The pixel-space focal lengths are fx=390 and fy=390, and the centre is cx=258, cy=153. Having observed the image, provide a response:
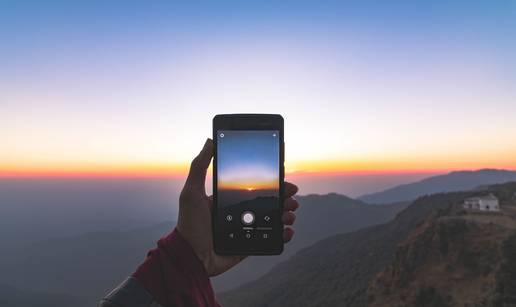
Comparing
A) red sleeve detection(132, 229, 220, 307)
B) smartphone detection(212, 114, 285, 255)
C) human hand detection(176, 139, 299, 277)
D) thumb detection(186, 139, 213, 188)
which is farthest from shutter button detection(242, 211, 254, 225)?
red sleeve detection(132, 229, 220, 307)

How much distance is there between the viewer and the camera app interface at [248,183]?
3248mm

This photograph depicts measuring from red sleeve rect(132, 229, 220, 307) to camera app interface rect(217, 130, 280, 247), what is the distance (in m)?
0.59

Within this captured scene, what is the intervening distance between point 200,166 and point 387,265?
5025 cm

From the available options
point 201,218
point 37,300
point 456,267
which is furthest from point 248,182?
point 37,300

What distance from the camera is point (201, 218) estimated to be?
315cm

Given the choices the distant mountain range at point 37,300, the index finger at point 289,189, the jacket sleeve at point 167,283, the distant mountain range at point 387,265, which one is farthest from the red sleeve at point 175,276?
the distant mountain range at point 37,300

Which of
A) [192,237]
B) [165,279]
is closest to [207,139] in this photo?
[192,237]

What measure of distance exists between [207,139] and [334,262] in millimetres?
79033

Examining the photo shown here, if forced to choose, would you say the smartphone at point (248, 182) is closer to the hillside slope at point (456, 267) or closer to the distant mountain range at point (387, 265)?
the hillside slope at point (456, 267)

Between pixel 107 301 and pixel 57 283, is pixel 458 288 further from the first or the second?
pixel 57 283

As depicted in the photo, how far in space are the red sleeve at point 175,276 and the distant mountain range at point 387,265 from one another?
34.4m

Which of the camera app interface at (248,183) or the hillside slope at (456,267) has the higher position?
the camera app interface at (248,183)

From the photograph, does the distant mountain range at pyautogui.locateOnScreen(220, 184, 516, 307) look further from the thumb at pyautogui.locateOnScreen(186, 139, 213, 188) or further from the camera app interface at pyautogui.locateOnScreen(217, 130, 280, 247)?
the thumb at pyautogui.locateOnScreen(186, 139, 213, 188)

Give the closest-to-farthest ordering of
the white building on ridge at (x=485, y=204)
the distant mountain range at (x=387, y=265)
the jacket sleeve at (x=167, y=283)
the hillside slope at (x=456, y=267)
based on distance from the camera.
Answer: the jacket sleeve at (x=167, y=283) < the hillside slope at (x=456, y=267) < the distant mountain range at (x=387, y=265) < the white building on ridge at (x=485, y=204)
